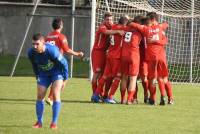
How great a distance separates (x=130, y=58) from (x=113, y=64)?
0.58 meters

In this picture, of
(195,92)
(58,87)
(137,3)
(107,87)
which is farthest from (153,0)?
(58,87)

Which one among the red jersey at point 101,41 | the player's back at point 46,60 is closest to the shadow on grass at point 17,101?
the red jersey at point 101,41

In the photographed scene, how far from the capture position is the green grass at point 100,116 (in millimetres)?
11750

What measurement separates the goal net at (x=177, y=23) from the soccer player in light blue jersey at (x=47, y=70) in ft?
29.7

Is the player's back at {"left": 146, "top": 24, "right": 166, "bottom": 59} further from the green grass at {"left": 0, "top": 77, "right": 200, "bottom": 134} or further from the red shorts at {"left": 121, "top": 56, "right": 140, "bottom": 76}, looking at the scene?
the green grass at {"left": 0, "top": 77, "right": 200, "bottom": 134}

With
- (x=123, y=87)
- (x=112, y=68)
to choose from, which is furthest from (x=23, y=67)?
(x=123, y=87)

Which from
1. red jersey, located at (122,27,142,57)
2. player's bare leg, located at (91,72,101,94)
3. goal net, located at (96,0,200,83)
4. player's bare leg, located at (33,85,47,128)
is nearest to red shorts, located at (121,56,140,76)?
red jersey, located at (122,27,142,57)

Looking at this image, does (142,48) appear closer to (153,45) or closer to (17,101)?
(153,45)

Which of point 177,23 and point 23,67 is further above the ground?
point 177,23

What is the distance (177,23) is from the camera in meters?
26.1

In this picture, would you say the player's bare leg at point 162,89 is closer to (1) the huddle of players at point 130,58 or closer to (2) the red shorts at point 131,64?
(1) the huddle of players at point 130,58

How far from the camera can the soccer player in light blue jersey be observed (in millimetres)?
11711

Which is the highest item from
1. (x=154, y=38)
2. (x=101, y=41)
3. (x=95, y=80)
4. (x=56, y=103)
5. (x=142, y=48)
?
(x=154, y=38)

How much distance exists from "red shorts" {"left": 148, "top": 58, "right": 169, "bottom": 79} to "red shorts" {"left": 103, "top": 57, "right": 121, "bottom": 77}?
2.34ft
